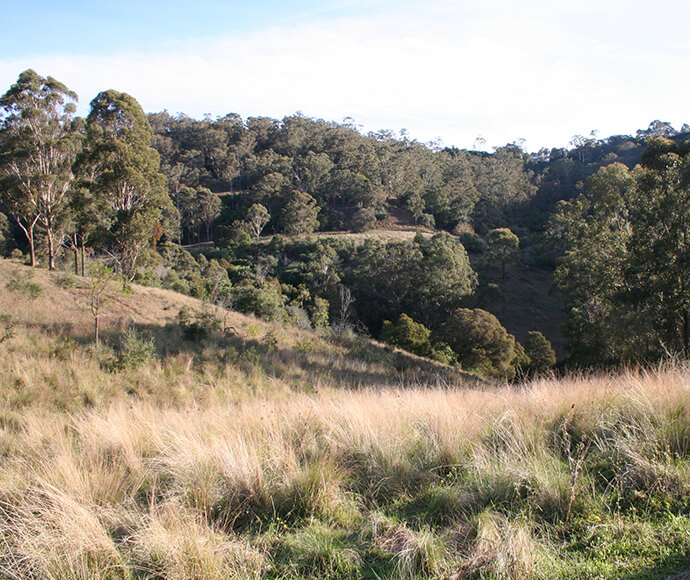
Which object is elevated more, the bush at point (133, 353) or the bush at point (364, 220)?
the bush at point (364, 220)

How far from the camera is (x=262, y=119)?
3600 inches

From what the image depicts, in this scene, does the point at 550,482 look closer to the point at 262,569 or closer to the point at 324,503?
the point at 324,503

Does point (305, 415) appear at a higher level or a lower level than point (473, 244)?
lower

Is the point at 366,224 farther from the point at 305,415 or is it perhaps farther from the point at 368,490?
the point at 368,490

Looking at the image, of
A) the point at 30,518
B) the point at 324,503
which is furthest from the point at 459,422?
the point at 30,518

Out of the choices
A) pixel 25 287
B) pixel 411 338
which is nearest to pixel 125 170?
pixel 25 287

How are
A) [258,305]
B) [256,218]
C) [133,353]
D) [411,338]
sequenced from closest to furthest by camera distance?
[133,353] < [258,305] < [411,338] < [256,218]

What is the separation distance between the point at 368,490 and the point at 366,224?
62.7 m

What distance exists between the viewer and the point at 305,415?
4578 mm

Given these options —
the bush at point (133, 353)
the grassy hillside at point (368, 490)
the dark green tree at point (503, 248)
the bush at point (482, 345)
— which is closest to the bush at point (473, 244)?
the dark green tree at point (503, 248)

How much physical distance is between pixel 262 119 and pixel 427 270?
2601 inches

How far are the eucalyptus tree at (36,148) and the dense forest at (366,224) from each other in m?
0.07

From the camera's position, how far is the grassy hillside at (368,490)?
2.34m

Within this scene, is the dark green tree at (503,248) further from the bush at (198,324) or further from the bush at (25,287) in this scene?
the bush at (25,287)
